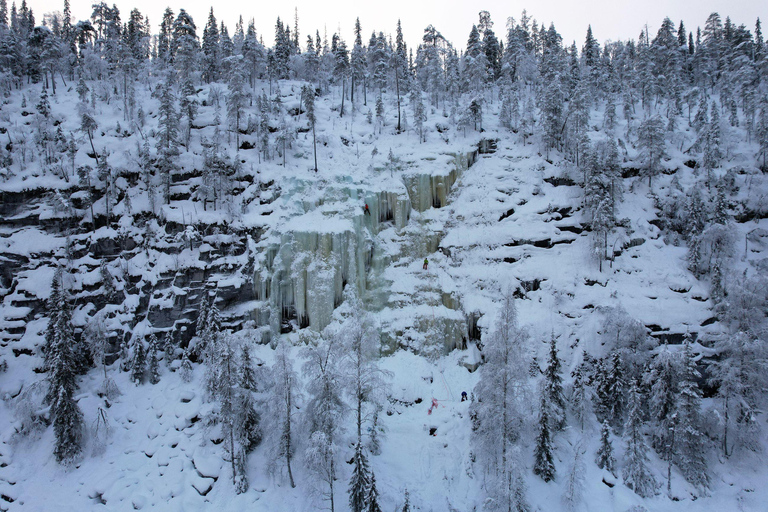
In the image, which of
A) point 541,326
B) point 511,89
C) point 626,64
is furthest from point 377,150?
point 626,64

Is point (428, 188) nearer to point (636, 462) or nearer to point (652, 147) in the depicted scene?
point (652, 147)

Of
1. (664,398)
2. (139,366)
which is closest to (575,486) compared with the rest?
(664,398)


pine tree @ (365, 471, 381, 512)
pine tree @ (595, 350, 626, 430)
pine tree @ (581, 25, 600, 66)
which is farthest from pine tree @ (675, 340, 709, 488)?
pine tree @ (581, 25, 600, 66)

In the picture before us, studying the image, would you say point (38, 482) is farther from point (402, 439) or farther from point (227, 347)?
point (402, 439)

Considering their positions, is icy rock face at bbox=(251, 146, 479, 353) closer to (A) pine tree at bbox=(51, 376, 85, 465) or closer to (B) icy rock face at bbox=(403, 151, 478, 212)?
(B) icy rock face at bbox=(403, 151, 478, 212)

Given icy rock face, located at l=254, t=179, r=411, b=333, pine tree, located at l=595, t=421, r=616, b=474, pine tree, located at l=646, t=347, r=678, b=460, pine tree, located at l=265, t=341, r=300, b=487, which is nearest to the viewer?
pine tree, located at l=265, t=341, r=300, b=487

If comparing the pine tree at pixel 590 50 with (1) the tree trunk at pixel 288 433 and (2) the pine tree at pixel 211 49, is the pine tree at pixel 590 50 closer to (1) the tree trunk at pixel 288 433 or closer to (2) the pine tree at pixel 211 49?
(2) the pine tree at pixel 211 49
